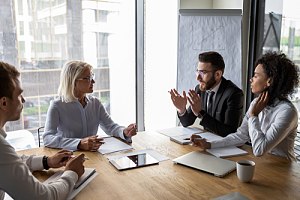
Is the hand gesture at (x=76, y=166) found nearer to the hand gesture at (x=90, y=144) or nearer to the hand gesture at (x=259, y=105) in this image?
the hand gesture at (x=90, y=144)

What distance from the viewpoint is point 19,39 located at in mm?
2939

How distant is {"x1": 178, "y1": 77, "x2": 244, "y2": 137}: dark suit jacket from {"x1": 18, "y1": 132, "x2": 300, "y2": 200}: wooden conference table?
0.53 meters

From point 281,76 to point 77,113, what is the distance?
52.8 inches

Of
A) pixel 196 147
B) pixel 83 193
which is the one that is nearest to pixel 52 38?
pixel 196 147

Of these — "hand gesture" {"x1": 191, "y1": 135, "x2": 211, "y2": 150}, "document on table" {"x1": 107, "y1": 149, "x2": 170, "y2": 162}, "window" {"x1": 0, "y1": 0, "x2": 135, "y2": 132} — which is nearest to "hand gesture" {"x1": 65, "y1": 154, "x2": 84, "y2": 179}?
"document on table" {"x1": 107, "y1": 149, "x2": 170, "y2": 162}

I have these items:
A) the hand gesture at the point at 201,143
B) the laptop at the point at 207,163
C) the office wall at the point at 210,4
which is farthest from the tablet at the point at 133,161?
the office wall at the point at 210,4

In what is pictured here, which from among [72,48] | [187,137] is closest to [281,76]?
[187,137]

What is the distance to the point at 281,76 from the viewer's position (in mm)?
1864

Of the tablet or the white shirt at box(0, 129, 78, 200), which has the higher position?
the white shirt at box(0, 129, 78, 200)

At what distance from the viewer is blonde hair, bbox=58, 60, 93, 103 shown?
203 cm

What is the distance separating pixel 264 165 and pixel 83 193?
91cm

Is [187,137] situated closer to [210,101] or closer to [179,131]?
[179,131]

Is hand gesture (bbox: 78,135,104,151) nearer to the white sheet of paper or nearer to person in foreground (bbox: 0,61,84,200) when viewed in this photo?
person in foreground (bbox: 0,61,84,200)

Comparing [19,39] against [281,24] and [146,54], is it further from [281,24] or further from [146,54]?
[281,24]
